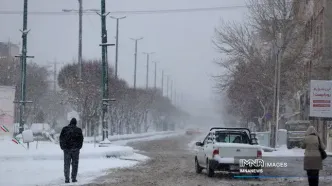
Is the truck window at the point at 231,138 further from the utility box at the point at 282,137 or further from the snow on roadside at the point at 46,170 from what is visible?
the utility box at the point at 282,137

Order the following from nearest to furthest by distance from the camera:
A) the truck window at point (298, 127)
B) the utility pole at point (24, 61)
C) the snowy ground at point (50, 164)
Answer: the snowy ground at point (50, 164) < the utility pole at point (24, 61) < the truck window at point (298, 127)

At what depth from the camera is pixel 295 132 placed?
48.8 m

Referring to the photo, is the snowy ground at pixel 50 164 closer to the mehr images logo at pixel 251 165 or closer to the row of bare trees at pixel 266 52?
the mehr images logo at pixel 251 165

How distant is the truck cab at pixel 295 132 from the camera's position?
4797 cm

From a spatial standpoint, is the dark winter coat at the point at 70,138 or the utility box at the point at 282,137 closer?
the dark winter coat at the point at 70,138

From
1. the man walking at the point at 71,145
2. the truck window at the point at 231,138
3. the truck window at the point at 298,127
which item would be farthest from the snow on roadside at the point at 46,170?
the truck window at the point at 298,127

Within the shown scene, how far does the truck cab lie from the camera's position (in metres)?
48.0

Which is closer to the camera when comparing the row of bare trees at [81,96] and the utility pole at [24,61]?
the utility pole at [24,61]

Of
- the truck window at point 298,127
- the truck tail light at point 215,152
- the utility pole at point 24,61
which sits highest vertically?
the utility pole at point 24,61

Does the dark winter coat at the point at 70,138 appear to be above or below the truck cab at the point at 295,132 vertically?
above

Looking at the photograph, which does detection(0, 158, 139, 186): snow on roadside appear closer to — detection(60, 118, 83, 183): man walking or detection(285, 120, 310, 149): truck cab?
detection(60, 118, 83, 183): man walking

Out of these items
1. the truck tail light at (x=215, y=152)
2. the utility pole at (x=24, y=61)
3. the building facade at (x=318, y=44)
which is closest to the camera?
the truck tail light at (x=215, y=152)

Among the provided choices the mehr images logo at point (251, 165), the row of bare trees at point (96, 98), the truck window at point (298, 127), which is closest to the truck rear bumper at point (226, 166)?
the mehr images logo at point (251, 165)

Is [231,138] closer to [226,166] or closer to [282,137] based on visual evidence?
[226,166]
